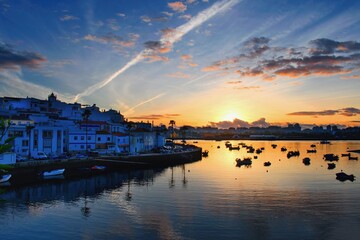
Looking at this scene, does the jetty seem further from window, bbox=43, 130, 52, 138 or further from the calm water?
window, bbox=43, 130, 52, 138

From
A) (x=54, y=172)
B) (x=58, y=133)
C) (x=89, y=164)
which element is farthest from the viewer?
(x=58, y=133)

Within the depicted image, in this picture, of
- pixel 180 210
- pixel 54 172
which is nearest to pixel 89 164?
pixel 54 172

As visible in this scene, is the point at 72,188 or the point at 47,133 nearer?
the point at 72,188

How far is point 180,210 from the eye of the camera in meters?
45.8

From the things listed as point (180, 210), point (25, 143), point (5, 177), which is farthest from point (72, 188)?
point (25, 143)

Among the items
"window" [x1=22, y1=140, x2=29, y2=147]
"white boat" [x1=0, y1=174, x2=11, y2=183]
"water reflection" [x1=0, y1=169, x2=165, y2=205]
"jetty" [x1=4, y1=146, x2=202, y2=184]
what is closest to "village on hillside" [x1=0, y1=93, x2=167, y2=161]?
"window" [x1=22, y1=140, x2=29, y2=147]

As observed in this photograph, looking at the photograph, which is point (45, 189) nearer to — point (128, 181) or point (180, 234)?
point (128, 181)

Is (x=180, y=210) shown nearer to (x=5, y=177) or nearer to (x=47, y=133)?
(x=5, y=177)

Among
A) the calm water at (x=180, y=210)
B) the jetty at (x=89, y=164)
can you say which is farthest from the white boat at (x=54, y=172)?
the calm water at (x=180, y=210)

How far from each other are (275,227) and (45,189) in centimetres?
4272

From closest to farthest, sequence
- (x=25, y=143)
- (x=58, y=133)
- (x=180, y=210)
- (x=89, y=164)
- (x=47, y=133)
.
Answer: (x=180, y=210), (x=25, y=143), (x=89, y=164), (x=47, y=133), (x=58, y=133)

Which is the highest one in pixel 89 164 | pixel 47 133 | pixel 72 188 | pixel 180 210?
pixel 47 133

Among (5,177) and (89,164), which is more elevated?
(89,164)

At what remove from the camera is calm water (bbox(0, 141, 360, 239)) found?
118ft
